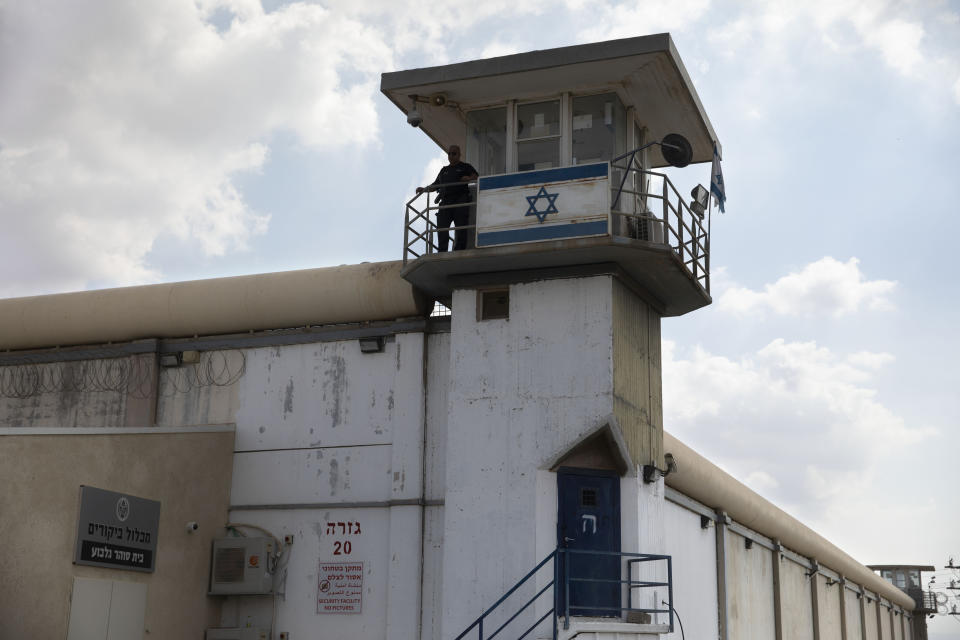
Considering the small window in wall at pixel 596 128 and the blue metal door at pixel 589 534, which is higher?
the small window in wall at pixel 596 128

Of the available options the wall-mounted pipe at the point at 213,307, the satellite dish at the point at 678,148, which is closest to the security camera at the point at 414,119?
the wall-mounted pipe at the point at 213,307

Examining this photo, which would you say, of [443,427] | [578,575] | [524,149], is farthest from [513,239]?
[578,575]

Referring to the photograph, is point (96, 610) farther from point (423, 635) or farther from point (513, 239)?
point (513, 239)

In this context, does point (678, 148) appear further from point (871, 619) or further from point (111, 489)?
point (871, 619)

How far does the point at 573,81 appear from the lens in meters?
17.0

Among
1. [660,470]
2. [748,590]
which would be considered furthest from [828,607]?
[660,470]

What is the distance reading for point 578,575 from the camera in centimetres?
1563

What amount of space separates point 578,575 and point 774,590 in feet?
40.9

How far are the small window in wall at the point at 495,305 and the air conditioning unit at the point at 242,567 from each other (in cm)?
489

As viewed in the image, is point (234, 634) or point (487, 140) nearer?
point (234, 634)

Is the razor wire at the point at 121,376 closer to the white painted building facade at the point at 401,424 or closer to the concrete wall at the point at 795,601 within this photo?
the white painted building facade at the point at 401,424

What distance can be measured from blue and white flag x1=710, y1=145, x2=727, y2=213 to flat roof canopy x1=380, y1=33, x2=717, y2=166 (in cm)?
83

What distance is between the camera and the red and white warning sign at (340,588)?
56.1ft

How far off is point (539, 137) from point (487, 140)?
1001 millimetres
